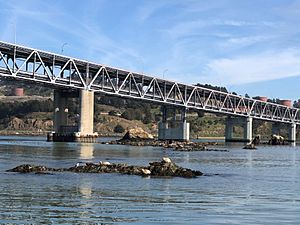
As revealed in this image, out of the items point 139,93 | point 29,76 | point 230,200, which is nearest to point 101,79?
point 139,93

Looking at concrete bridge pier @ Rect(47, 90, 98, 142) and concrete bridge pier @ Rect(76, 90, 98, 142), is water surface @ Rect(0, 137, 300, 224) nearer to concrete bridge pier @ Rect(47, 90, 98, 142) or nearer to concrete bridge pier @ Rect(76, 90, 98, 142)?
concrete bridge pier @ Rect(76, 90, 98, 142)

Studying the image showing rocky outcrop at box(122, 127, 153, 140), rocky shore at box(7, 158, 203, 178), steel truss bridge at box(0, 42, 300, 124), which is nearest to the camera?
rocky shore at box(7, 158, 203, 178)

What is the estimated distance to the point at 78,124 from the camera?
153 m

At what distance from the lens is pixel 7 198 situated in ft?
103

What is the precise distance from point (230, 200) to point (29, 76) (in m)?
116

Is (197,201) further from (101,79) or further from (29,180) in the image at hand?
(101,79)

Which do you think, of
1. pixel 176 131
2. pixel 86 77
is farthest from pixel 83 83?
pixel 176 131

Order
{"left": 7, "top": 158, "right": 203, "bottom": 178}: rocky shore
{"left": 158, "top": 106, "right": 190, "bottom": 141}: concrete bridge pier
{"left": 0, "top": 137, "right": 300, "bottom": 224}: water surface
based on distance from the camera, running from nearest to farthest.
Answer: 1. {"left": 0, "top": 137, "right": 300, "bottom": 224}: water surface
2. {"left": 7, "top": 158, "right": 203, "bottom": 178}: rocky shore
3. {"left": 158, "top": 106, "right": 190, "bottom": 141}: concrete bridge pier

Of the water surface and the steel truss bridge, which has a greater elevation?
the steel truss bridge

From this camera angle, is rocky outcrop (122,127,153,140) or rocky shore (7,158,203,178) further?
rocky outcrop (122,127,153,140)

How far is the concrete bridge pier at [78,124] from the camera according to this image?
152 metres

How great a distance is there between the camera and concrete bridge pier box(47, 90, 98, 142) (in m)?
152

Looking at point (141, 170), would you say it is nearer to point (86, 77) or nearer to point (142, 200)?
point (142, 200)

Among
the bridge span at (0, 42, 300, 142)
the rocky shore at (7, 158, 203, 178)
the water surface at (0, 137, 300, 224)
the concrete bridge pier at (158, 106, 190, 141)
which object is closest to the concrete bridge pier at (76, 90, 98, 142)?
the bridge span at (0, 42, 300, 142)
